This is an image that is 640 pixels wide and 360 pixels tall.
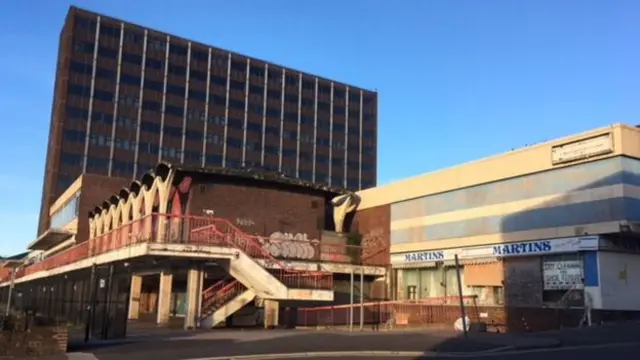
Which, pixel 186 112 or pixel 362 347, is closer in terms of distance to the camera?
pixel 362 347

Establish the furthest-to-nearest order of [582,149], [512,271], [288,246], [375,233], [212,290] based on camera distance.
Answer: [375,233] < [288,246] < [512,271] < [212,290] < [582,149]

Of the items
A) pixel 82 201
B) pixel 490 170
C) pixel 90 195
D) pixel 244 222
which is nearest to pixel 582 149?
Answer: pixel 490 170

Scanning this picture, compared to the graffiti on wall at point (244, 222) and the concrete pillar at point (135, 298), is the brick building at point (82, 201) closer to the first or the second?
the concrete pillar at point (135, 298)

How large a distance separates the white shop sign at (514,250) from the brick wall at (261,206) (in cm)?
604

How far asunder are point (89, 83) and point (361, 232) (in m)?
79.1

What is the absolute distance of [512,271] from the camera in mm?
31641

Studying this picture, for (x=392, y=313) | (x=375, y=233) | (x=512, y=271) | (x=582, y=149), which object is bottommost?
(x=392, y=313)

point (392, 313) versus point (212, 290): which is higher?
point (212, 290)

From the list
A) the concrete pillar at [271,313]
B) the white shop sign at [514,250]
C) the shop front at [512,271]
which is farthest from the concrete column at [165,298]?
the white shop sign at [514,250]

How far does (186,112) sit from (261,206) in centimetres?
8519

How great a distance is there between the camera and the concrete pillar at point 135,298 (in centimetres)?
3772

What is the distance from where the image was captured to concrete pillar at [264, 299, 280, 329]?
30656 millimetres

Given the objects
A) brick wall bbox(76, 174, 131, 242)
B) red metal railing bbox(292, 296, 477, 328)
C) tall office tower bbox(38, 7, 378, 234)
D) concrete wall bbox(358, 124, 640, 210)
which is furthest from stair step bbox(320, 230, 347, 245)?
tall office tower bbox(38, 7, 378, 234)

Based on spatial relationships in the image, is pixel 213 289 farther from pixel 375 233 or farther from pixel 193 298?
pixel 375 233
